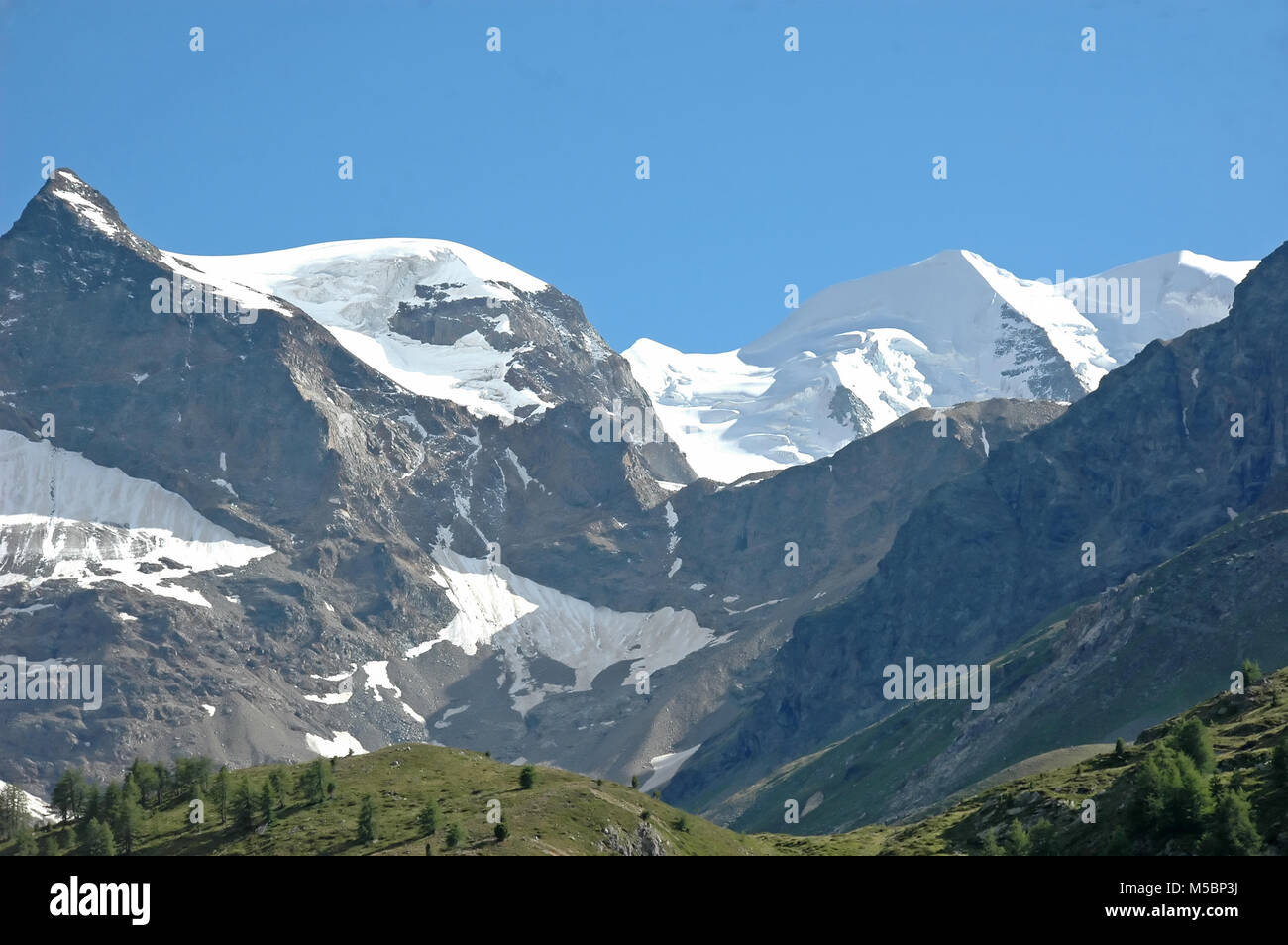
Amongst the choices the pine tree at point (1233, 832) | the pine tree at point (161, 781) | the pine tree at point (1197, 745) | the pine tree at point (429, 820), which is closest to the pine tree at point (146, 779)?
the pine tree at point (161, 781)

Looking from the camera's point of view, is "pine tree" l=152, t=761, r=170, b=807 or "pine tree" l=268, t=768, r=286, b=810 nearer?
"pine tree" l=268, t=768, r=286, b=810

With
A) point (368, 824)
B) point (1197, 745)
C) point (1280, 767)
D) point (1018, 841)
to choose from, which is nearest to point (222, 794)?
point (368, 824)

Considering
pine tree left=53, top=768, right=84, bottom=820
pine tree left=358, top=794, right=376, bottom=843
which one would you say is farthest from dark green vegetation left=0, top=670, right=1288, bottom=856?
pine tree left=53, top=768, right=84, bottom=820

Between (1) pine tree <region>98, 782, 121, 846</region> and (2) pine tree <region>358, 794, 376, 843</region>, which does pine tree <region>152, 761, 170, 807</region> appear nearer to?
(1) pine tree <region>98, 782, 121, 846</region>

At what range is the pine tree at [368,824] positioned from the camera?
126625 millimetres

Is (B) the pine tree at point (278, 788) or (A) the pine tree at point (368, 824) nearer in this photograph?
(A) the pine tree at point (368, 824)

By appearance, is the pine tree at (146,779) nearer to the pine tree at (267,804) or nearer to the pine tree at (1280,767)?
the pine tree at (267,804)

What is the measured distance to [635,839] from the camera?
133500 mm

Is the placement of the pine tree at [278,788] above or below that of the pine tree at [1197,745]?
above

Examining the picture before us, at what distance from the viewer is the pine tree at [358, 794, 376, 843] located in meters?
127

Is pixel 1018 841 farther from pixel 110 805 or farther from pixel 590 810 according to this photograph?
pixel 110 805

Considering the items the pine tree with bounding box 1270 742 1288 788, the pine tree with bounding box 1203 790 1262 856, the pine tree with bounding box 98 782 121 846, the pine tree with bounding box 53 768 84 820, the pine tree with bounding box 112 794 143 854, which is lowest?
the pine tree with bounding box 1203 790 1262 856
